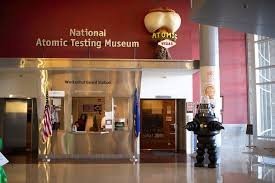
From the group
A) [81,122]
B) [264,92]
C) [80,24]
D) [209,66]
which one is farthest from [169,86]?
[80,24]

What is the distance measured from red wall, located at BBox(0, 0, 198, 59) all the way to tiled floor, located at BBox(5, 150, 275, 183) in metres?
4.91

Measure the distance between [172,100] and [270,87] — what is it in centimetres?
475

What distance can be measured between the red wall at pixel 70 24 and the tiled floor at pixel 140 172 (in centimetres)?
491

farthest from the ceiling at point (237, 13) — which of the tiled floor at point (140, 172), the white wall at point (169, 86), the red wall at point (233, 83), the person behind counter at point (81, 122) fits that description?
the red wall at point (233, 83)

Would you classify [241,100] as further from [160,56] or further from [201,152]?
[201,152]

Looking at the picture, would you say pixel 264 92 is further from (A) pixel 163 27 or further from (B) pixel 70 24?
(B) pixel 70 24

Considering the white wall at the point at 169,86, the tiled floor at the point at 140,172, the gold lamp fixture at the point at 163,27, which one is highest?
the gold lamp fixture at the point at 163,27

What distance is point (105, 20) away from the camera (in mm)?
16828

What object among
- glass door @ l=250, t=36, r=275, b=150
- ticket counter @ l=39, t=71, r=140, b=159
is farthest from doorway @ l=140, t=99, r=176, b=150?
glass door @ l=250, t=36, r=275, b=150

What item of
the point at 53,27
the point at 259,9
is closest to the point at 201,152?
the point at 259,9

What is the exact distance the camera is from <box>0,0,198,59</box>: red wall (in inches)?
649

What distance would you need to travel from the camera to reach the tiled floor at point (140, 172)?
10.1 m

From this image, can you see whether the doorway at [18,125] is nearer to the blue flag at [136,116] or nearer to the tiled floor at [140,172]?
the tiled floor at [140,172]

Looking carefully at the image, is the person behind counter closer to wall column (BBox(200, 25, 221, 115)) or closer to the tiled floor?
the tiled floor
